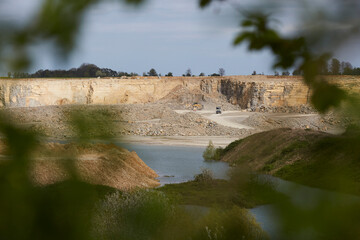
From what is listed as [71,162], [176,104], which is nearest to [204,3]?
[71,162]

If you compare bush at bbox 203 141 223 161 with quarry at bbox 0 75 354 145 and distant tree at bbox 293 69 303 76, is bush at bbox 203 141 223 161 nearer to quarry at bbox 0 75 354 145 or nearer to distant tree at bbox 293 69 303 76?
quarry at bbox 0 75 354 145

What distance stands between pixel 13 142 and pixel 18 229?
3.8 inches

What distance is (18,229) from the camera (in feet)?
1.53

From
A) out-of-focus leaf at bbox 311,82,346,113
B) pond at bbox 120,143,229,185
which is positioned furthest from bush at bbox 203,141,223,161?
out-of-focus leaf at bbox 311,82,346,113

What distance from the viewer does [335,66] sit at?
54cm

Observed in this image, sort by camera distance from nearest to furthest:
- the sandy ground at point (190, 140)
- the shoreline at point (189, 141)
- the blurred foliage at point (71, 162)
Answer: the blurred foliage at point (71, 162) → the shoreline at point (189, 141) → the sandy ground at point (190, 140)

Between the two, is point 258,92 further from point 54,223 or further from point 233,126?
point 54,223

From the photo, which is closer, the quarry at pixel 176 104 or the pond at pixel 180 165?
the quarry at pixel 176 104

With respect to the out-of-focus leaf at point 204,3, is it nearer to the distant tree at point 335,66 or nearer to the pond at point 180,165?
the distant tree at point 335,66

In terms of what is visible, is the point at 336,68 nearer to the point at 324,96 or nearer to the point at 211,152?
the point at 324,96

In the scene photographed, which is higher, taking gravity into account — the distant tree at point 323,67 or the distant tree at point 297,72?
the distant tree at point 323,67

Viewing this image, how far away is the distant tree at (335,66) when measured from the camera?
1.75 feet

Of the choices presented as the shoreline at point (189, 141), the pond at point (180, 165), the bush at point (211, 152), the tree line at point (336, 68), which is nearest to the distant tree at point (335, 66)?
the tree line at point (336, 68)

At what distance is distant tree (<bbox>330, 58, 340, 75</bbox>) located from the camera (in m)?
0.53
